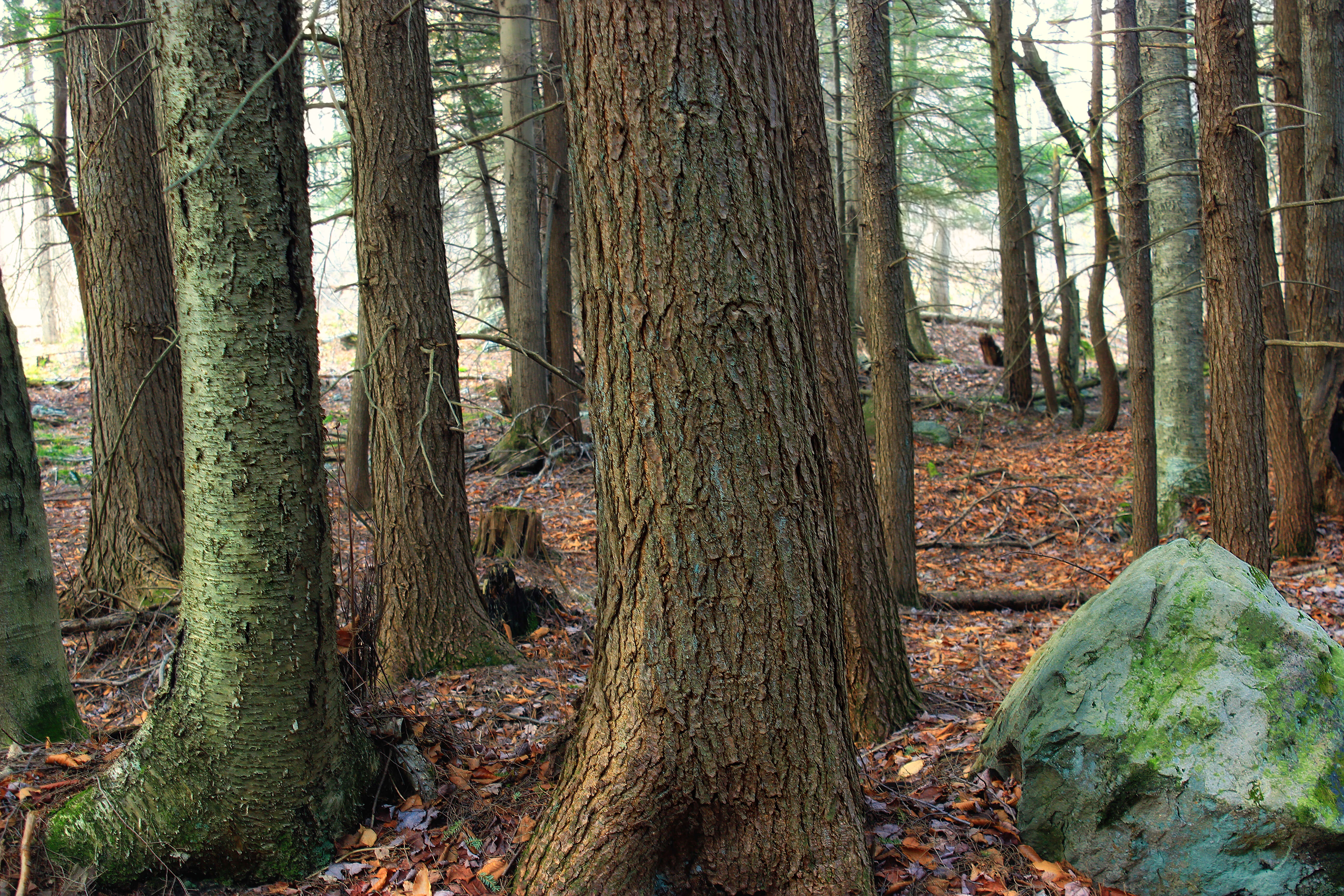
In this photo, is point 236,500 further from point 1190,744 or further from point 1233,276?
point 1233,276

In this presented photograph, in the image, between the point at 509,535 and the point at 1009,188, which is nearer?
the point at 509,535

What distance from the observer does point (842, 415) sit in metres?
4.37

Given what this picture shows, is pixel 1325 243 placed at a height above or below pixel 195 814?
above

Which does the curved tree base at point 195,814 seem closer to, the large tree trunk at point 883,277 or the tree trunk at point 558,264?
the large tree trunk at point 883,277

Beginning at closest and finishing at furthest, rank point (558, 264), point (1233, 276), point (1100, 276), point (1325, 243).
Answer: point (1233, 276), point (1325, 243), point (558, 264), point (1100, 276)

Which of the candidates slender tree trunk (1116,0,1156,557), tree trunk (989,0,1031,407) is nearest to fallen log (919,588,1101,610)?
slender tree trunk (1116,0,1156,557)

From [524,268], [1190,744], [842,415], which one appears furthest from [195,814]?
[524,268]

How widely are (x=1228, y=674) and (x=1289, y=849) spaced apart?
0.59m

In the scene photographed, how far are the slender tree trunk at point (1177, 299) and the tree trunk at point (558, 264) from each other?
741 cm

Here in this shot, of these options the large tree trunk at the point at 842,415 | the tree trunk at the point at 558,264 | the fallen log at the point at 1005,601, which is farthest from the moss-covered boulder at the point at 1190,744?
the tree trunk at the point at 558,264

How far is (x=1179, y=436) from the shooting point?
9.88 metres

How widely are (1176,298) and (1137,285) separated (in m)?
1.19

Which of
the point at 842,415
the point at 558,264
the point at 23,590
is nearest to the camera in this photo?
the point at 23,590

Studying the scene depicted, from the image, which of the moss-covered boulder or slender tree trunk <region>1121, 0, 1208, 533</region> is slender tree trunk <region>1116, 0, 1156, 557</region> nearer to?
slender tree trunk <region>1121, 0, 1208, 533</region>
